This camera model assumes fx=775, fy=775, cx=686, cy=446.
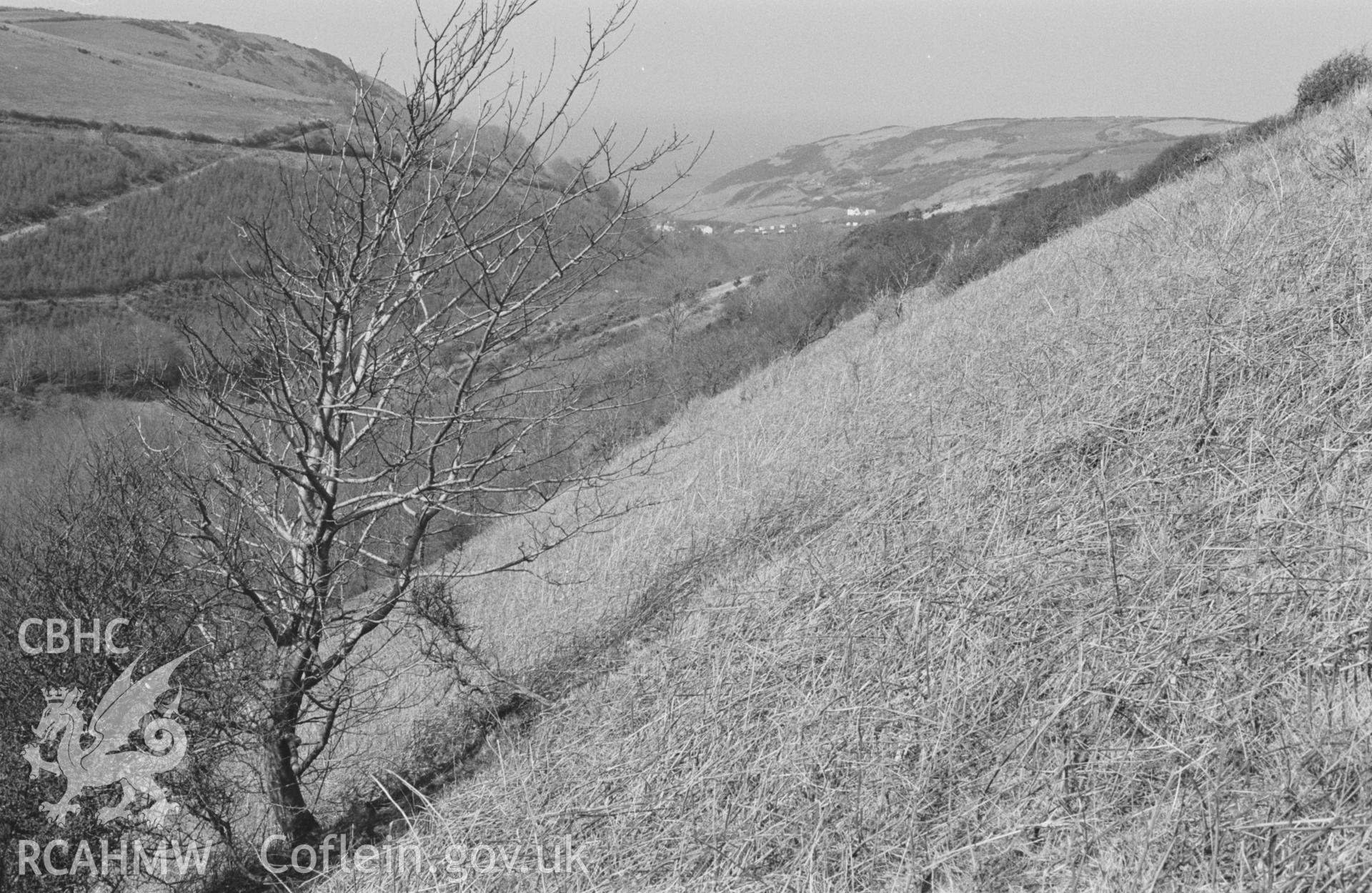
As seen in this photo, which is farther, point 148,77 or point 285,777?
point 148,77

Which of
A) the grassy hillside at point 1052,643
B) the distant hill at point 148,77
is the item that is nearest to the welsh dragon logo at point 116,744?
the grassy hillside at point 1052,643

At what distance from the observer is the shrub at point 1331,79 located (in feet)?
52.7

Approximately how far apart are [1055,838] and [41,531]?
49.6ft

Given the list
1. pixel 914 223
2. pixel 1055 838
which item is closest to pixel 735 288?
pixel 914 223

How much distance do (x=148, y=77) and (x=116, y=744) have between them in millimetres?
146855

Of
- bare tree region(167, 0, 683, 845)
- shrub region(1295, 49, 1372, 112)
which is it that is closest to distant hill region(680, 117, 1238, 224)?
shrub region(1295, 49, 1372, 112)

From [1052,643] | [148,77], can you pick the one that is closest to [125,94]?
[148,77]

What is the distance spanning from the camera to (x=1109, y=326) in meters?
4.97

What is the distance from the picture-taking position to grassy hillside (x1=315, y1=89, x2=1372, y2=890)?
2139mm

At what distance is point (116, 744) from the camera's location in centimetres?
496

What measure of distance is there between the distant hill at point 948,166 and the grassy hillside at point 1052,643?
82.9 m

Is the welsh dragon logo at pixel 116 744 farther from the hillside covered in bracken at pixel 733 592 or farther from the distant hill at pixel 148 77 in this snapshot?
the distant hill at pixel 148 77

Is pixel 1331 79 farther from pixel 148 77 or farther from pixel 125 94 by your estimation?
pixel 148 77

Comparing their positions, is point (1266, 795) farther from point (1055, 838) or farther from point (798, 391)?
point (798, 391)
